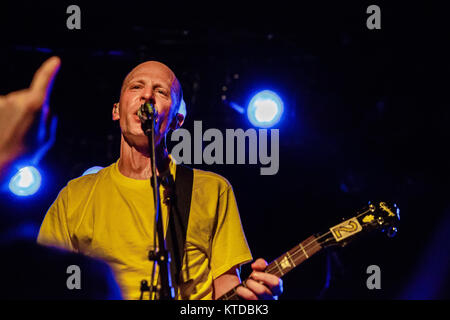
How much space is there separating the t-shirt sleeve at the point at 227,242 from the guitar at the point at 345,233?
230 mm

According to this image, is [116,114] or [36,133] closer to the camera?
[36,133]

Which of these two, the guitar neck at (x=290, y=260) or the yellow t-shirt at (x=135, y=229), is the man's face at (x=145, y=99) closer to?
the yellow t-shirt at (x=135, y=229)

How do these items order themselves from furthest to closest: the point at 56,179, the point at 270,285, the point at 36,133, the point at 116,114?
the point at 56,179 → the point at 116,114 → the point at 270,285 → the point at 36,133

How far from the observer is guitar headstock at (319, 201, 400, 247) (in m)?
2.32

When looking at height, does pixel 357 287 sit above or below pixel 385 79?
below

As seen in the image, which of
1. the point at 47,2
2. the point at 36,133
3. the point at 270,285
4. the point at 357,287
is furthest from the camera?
the point at 357,287

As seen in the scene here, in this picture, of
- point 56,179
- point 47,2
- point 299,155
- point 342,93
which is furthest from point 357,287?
point 47,2

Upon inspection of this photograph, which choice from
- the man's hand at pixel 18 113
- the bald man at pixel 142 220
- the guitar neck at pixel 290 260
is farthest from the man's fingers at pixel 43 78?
the guitar neck at pixel 290 260

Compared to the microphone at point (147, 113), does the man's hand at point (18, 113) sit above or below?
below

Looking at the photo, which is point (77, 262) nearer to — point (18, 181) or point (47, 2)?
point (18, 181)

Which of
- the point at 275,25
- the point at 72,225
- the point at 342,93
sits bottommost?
the point at 72,225

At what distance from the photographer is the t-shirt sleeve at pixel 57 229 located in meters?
2.55

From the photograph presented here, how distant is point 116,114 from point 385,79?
3.06m

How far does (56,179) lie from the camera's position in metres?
3.94
